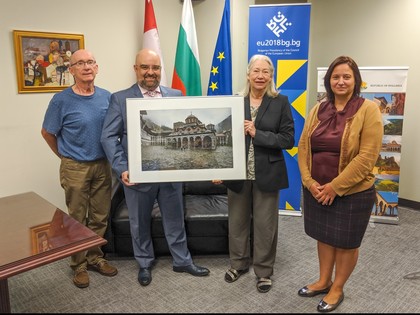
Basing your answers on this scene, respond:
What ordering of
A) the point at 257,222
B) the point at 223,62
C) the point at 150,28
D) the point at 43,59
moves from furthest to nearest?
the point at 223,62 < the point at 150,28 < the point at 43,59 < the point at 257,222

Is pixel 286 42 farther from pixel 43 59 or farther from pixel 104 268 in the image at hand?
pixel 104 268

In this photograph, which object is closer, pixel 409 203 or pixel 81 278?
pixel 81 278

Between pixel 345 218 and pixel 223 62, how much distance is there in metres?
2.32

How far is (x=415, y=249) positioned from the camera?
10.1ft

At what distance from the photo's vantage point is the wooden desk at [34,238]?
149cm

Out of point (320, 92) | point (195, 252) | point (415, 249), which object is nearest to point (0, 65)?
point (195, 252)

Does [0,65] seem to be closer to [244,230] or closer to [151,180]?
[151,180]

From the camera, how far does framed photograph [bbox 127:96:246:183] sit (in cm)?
214

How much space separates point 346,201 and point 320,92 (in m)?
1.91

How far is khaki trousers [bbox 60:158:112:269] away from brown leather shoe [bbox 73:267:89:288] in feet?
0.12

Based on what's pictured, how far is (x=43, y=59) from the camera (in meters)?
2.95

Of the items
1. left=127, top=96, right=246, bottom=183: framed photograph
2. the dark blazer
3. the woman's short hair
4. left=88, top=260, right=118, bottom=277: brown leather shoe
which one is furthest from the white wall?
the woman's short hair

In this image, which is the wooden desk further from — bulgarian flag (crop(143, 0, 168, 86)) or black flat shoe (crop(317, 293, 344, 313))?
bulgarian flag (crop(143, 0, 168, 86))

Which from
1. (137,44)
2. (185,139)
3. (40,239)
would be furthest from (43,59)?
(40,239)
